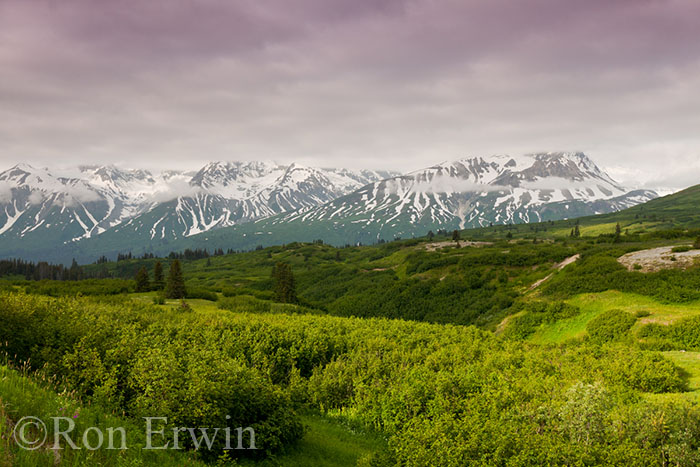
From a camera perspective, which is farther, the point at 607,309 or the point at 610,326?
the point at 607,309

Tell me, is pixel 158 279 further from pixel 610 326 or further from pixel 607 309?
pixel 607 309

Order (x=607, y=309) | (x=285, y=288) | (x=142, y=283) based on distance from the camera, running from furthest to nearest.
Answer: (x=285, y=288)
(x=142, y=283)
(x=607, y=309)

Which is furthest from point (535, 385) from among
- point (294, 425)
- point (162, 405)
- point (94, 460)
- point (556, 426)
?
point (94, 460)

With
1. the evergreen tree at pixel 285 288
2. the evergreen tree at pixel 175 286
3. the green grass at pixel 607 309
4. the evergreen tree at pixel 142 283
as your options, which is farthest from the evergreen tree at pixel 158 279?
the green grass at pixel 607 309

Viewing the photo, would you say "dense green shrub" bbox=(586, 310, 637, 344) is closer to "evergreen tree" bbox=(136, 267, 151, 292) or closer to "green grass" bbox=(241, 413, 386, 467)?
"green grass" bbox=(241, 413, 386, 467)

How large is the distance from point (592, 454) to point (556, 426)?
Answer: 80.2 inches

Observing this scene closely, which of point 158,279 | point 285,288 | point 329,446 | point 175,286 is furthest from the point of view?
point 285,288

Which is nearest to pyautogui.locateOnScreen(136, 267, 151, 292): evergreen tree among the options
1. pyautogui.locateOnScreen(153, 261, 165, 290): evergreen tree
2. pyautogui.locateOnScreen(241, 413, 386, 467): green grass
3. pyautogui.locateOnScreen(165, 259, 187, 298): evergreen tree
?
pyautogui.locateOnScreen(153, 261, 165, 290): evergreen tree

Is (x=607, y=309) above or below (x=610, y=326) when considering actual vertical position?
above

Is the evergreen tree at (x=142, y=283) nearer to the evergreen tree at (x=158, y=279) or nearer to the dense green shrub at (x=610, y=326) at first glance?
the evergreen tree at (x=158, y=279)

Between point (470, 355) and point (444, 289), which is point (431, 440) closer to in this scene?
point (470, 355)

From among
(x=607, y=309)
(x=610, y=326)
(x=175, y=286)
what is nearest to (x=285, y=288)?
(x=175, y=286)

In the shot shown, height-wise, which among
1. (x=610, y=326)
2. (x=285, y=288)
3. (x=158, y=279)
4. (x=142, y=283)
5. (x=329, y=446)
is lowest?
(x=285, y=288)

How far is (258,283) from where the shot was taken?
17950 centimetres
